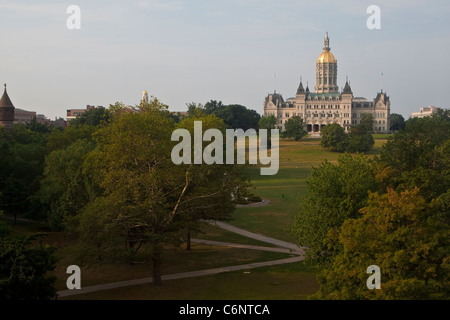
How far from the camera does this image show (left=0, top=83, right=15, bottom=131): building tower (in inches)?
3056

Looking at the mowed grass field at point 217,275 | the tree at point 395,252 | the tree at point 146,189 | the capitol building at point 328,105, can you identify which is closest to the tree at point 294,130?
the capitol building at point 328,105

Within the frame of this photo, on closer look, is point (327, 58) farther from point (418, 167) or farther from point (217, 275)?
point (217, 275)

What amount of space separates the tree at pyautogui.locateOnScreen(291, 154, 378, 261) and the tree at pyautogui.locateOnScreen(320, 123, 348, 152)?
8354 cm

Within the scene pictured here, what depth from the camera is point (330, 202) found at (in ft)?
91.7

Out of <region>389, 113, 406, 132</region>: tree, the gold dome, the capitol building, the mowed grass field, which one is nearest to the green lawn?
the mowed grass field

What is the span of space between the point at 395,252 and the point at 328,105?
538 ft

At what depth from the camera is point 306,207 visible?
30.1m

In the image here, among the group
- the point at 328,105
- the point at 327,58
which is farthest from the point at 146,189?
the point at 327,58

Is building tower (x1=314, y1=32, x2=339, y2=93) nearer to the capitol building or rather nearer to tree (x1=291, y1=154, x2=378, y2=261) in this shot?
the capitol building

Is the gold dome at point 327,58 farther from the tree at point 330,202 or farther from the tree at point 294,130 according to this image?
the tree at point 330,202

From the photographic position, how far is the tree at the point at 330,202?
27.5 metres

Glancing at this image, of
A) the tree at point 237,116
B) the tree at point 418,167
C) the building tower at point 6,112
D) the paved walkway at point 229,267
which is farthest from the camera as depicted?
the tree at point 237,116

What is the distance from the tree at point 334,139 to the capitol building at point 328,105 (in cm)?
6159
